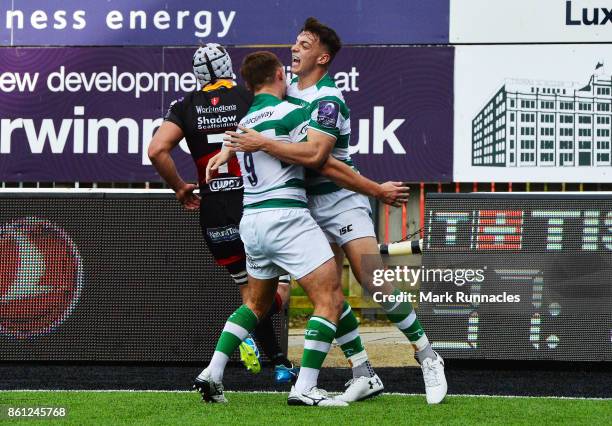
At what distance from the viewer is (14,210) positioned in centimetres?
977

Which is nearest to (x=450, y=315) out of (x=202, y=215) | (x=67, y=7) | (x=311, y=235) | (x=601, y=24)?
(x=202, y=215)

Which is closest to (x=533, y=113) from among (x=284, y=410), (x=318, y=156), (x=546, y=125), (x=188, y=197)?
(x=546, y=125)

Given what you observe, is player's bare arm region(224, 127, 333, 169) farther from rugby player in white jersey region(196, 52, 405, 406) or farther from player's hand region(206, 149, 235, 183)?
player's hand region(206, 149, 235, 183)

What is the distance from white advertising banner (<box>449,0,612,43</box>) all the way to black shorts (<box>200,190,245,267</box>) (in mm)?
4918

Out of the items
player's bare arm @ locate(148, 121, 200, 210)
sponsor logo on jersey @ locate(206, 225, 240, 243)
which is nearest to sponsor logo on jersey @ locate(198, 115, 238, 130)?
player's bare arm @ locate(148, 121, 200, 210)

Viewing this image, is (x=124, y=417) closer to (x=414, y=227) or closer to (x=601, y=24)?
(x=414, y=227)

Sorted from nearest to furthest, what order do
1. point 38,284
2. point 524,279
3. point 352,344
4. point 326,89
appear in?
1. point 326,89
2. point 352,344
3. point 524,279
4. point 38,284

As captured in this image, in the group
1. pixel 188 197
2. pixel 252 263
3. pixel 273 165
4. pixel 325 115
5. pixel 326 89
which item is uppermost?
pixel 326 89

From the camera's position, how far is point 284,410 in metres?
6.58

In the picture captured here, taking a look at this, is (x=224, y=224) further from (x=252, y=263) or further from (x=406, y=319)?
(x=406, y=319)

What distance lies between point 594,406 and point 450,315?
7.53 ft

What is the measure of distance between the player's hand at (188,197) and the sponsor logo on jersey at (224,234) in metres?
0.34

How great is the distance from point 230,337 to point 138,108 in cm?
613

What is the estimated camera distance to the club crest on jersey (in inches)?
269
